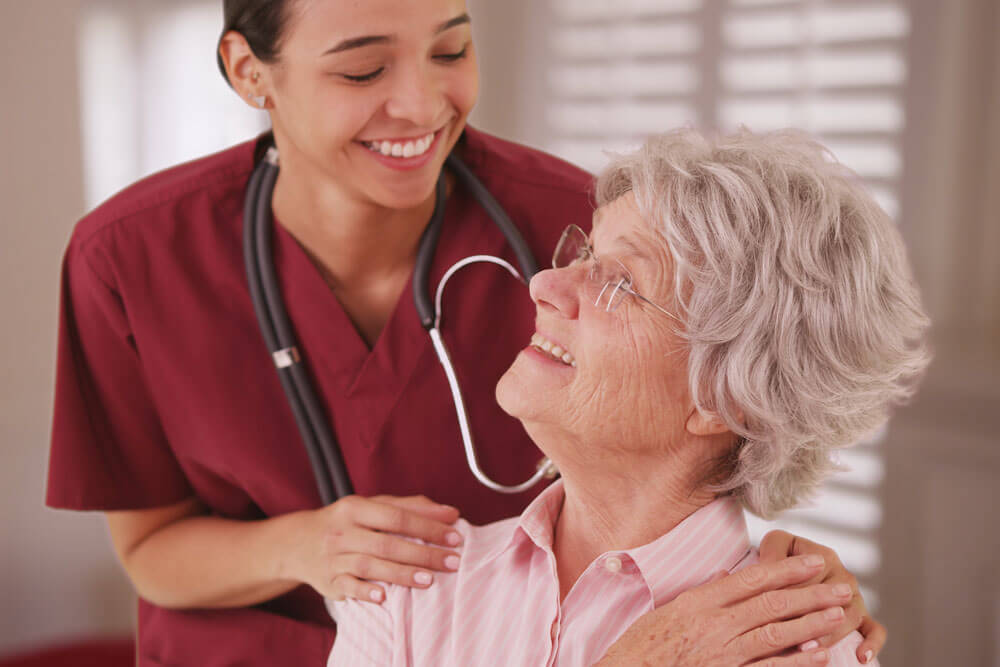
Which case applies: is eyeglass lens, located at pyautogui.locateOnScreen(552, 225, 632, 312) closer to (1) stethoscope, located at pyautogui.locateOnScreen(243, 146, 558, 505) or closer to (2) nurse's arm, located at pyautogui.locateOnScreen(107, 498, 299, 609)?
(1) stethoscope, located at pyautogui.locateOnScreen(243, 146, 558, 505)

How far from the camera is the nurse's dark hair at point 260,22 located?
1.25 meters

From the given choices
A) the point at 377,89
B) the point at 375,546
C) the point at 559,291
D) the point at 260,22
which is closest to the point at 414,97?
the point at 377,89

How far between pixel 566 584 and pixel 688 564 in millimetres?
166

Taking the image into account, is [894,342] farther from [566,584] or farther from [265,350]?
[265,350]

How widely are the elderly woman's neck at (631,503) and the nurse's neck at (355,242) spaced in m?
0.48

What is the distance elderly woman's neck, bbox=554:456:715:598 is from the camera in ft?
3.76

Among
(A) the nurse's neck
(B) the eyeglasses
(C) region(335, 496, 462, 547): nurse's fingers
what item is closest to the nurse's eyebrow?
(A) the nurse's neck

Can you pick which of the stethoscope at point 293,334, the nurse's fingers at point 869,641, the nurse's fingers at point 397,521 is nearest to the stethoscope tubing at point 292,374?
the stethoscope at point 293,334

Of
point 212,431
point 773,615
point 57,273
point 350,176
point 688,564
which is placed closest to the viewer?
point 773,615

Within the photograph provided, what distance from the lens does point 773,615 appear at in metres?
1.00

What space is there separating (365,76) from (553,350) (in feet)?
1.48

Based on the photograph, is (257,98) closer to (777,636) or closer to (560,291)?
(560,291)

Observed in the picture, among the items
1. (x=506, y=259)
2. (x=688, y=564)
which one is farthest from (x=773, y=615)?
(x=506, y=259)

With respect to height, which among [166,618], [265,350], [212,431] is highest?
[265,350]
